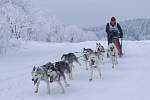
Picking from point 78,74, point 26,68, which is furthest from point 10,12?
point 78,74

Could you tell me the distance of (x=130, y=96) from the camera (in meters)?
9.74

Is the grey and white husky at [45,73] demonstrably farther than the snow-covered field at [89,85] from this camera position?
Yes

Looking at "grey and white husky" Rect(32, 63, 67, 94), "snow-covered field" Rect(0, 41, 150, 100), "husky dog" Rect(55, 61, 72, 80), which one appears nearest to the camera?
"snow-covered field" Rect(0, 41, 150, 100)

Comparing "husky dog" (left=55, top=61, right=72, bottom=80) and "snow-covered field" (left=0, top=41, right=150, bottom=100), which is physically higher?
"husky dog" (left=55, top=61, right=72, bottom=80)

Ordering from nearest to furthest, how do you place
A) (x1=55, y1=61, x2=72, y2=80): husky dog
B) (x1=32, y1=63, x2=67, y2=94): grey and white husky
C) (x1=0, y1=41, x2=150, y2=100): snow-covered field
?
(x1=0, y1=41, x2=150, y2=100): snow-covered field → (x1=32, y1=63, x2=67, y2=94): grey and white husky → (x1=55, y1=61, x2=72, y2=80): husky dog

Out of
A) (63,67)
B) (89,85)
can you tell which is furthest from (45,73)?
(89,85)

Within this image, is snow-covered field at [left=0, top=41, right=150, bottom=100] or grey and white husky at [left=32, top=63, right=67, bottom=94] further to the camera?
grey and white husky at [left=32, top=63, right=67, bottom=94]

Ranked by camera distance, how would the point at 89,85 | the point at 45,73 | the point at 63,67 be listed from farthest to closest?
the point at 89,85
the point at 63,67
the point at 45,73

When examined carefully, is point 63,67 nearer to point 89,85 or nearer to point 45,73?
point 89,85

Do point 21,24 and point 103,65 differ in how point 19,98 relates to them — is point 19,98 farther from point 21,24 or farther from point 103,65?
point 21,24

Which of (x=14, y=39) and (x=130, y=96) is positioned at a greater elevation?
(x=14, y=39)

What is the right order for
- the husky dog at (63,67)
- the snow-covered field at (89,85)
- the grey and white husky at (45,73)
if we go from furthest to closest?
the husky dog at (63,67) < the grey and white husky at (45,73) < the snow-covered field at (89,85)

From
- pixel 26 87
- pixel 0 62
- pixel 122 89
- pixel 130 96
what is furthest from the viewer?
pixel 0 62

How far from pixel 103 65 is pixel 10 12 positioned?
301 inches
